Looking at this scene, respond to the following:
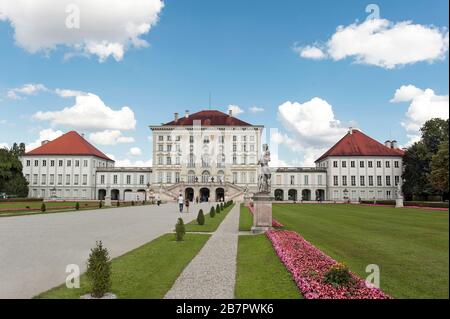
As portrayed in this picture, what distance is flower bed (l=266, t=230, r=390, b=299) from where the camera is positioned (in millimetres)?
6117

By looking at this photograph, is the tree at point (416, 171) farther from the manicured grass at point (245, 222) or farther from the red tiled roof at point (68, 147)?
the red tiled roof at point (68, 147)

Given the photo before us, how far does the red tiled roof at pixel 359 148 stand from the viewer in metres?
76.0

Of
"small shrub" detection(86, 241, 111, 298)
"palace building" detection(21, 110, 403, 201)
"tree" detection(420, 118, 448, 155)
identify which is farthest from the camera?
"palace building" detection(21, 110, 403, 201)

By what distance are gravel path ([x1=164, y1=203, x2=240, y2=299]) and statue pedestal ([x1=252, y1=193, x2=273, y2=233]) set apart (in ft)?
13.2

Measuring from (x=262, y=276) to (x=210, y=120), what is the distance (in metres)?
73.4

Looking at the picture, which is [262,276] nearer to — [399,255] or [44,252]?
[399,255]

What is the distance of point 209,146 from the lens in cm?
7944

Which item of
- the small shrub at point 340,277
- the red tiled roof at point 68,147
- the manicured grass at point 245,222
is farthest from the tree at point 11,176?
the small shrub at point 340,277

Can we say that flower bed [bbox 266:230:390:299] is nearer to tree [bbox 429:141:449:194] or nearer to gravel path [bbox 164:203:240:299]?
gravel path [bbox 164:203:240:299]

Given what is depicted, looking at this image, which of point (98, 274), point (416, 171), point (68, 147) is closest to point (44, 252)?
point (98, 274)

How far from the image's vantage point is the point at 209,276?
8203mm

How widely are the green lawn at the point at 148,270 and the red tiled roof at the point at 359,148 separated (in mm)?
67255

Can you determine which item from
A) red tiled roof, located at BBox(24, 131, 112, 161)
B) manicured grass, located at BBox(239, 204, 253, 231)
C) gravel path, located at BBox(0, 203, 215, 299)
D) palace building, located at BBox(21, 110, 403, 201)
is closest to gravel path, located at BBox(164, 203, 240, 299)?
gravel path, located at BBox(0, 203, 215, 299)
